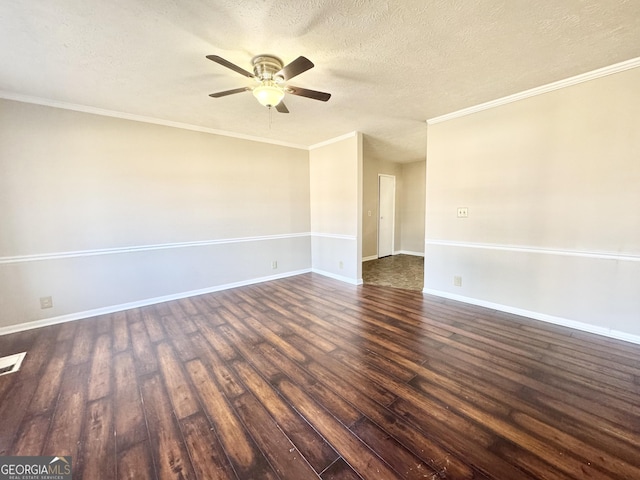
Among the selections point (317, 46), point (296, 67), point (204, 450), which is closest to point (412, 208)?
point (317, 46)

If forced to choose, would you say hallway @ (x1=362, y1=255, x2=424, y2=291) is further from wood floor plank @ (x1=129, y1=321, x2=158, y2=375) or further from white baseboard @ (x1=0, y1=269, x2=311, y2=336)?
wood floor plank @ (x1=129, y1=321, x2=158, y2=375)

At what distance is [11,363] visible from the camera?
2217 millimetres

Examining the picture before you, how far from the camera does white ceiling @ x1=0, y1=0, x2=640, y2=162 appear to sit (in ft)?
5.29

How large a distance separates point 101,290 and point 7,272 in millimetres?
820

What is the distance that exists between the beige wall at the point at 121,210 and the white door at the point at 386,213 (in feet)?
9.47

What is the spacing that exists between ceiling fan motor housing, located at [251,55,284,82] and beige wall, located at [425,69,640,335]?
241 centimetres

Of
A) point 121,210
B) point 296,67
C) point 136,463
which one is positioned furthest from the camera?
point 121,210

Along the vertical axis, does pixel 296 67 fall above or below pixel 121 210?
above

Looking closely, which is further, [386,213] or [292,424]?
[386,213]

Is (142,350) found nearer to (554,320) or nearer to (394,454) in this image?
(394,454)

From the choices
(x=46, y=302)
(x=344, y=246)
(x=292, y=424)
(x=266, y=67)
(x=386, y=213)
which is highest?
(x=266, y=67)

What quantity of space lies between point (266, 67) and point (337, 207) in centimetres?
275

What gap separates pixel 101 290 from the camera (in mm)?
3240

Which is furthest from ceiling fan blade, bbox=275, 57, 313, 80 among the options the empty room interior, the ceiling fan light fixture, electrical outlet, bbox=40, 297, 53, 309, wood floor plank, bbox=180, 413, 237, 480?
electrical outlet, bbox=40, 297, 53, 309
